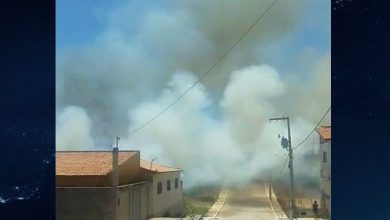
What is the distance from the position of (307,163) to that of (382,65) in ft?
2.90

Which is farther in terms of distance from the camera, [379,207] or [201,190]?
[201,190]

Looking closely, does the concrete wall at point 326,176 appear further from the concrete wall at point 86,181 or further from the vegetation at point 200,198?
the concrete wall at point 86,181

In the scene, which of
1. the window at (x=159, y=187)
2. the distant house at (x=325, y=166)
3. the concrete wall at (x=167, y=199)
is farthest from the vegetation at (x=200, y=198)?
the distant house at (x=325, y=166)

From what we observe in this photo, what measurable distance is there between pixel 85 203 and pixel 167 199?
1.97 ft

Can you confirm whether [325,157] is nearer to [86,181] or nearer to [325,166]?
[325,166]

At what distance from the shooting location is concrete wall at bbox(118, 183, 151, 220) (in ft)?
11.6

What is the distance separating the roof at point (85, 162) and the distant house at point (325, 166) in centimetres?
135

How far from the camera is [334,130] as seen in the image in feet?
10.0

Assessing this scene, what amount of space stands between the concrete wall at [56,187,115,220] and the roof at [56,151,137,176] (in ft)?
0.39

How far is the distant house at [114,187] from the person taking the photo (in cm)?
344

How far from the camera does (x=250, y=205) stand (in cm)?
359

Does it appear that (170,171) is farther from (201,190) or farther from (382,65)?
(382,65)

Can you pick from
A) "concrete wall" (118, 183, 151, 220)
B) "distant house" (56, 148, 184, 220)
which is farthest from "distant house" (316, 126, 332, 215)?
"concrete wall" (118, 183, 151, 220)
